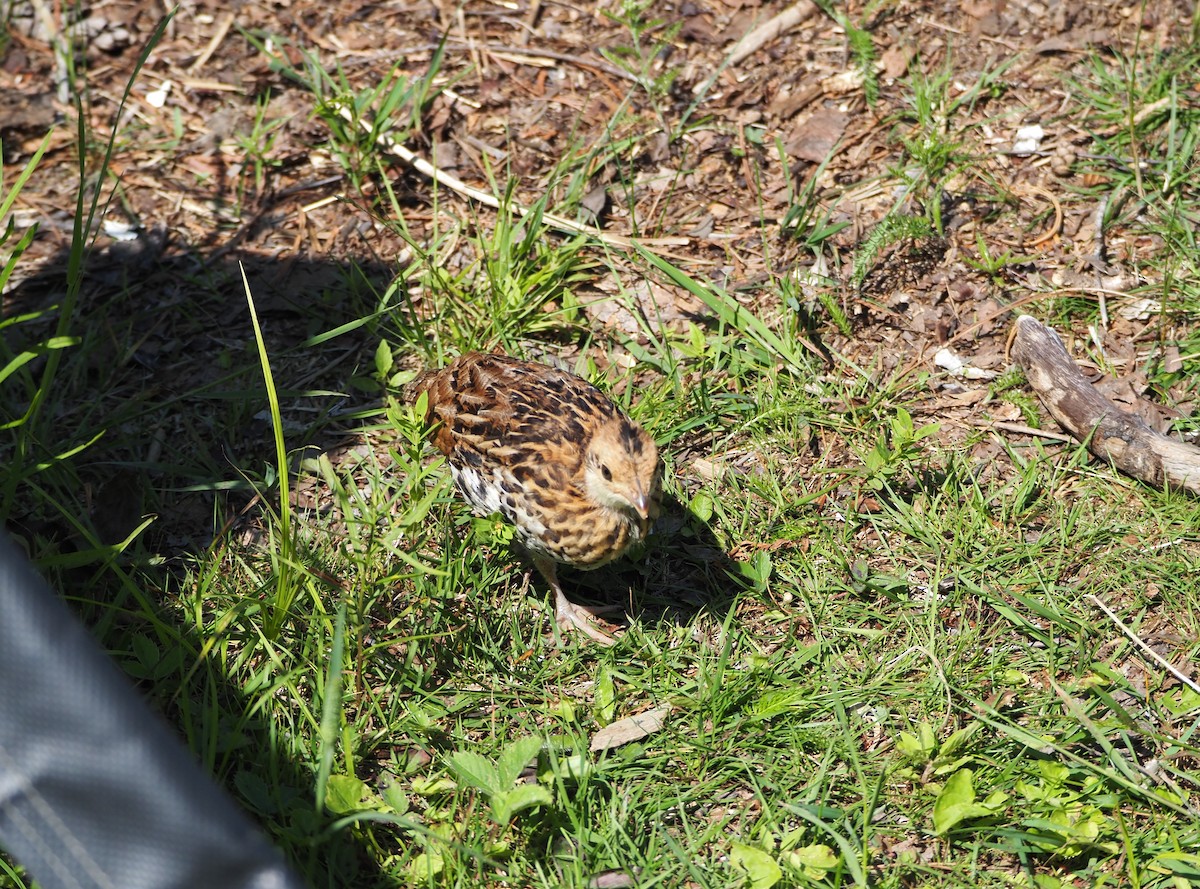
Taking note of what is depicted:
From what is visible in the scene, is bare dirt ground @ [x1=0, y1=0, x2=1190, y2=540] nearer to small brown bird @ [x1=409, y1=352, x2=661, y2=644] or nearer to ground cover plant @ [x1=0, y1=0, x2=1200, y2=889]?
ground cover plant @ [x1=0, y1=0, x2=1200, y2=889]

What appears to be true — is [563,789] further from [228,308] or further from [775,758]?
A: [228,308]

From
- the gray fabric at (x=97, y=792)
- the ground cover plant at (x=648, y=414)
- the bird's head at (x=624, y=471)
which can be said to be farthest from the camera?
the bird's head at (x=624, y=471)

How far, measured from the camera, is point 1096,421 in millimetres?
5164

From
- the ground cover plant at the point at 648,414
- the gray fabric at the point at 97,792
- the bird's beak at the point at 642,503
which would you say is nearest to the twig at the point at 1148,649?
the ground cover plant at the point at 648,414

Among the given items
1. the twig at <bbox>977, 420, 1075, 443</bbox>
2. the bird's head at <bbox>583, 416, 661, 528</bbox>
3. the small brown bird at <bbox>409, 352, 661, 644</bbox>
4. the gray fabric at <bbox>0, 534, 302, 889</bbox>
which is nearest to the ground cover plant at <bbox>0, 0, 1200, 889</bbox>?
the twig at <bbox>977, 420, 1075, 443</bbox>

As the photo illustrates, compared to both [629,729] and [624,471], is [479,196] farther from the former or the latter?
[629,729]

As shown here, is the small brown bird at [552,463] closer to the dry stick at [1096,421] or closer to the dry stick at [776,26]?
the dry stick at [1096,421]

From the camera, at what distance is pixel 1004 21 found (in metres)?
6.93

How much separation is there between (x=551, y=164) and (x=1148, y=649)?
13.6 ft

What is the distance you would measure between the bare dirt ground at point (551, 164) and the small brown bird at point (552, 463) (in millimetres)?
1280

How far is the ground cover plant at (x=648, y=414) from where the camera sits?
4195 millimetres

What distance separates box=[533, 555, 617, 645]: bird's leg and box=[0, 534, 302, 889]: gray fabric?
2226mm

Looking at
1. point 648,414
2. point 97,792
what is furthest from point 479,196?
point 97,792

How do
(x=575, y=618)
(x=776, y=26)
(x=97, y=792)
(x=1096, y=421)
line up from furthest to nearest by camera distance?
(x=776, y=26) < (x=1096, y=421) < (x=575, y=618) < (x=97, y=792)
